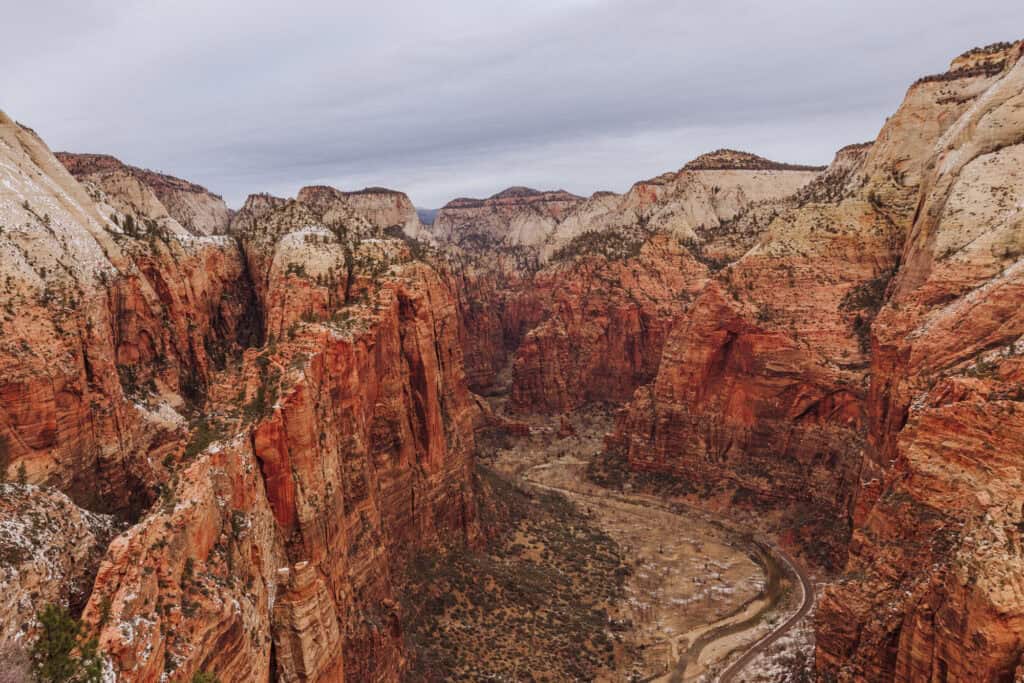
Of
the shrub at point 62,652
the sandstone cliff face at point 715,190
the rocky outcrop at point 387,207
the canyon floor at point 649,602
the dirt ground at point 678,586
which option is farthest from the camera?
the rocky outcrop at point 387,207

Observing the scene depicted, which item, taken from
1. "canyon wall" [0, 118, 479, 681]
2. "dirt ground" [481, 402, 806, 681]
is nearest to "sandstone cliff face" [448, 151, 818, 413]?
"dirt ground" [481, 402, 806, 681]

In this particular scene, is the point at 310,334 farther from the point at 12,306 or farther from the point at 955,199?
the point at 955,199

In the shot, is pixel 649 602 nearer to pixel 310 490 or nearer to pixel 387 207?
pixel 310 490

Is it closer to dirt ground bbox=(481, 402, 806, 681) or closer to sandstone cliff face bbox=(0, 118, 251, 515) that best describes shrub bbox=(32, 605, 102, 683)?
sandstone cliff face bbox=(0, 118, 251, 515)

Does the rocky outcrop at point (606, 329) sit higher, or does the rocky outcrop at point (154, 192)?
the rocky outcrop at point (154, 192)

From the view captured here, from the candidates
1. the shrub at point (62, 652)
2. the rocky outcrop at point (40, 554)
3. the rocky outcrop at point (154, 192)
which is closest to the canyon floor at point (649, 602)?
the rocky outcrop at point (40, 554)

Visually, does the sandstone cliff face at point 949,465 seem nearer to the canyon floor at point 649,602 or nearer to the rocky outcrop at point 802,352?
the rocky outcrop at point 802,352

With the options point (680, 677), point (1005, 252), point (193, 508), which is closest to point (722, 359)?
point (1005, 252)
